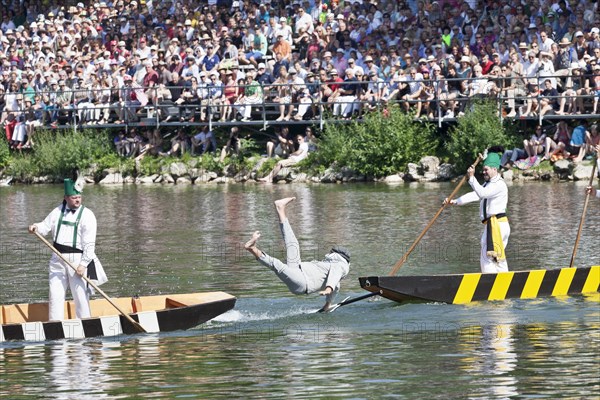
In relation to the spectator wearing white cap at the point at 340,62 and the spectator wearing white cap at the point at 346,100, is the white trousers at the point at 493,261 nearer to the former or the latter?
the spectator wearing white cap at the point at 346,100

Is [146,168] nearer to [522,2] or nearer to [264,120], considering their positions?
[264,120]

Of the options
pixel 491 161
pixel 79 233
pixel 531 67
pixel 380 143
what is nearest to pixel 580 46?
pixel 531 67

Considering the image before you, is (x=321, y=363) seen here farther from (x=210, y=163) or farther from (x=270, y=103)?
(x=210, y=163)

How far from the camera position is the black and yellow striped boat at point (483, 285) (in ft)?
59.3

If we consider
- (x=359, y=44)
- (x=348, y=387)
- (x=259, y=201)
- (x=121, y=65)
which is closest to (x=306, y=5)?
(x=359, y=44)

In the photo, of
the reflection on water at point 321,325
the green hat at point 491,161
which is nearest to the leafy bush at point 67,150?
the reflection on water at point 321,325

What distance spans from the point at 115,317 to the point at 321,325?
242 cm

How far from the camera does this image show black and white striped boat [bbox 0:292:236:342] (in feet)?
54.3

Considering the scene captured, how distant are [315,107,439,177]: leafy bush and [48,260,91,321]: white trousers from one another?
62.3ft

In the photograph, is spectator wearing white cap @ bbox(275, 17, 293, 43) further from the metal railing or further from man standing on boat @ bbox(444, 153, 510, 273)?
man standing on boat @ bbox(444, 153, 510, 273)

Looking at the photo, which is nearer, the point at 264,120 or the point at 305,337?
the point at 305,337

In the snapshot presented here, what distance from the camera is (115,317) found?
16797 mm

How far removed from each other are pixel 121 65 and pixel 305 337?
2546cm

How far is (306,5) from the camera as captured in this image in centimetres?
3872
